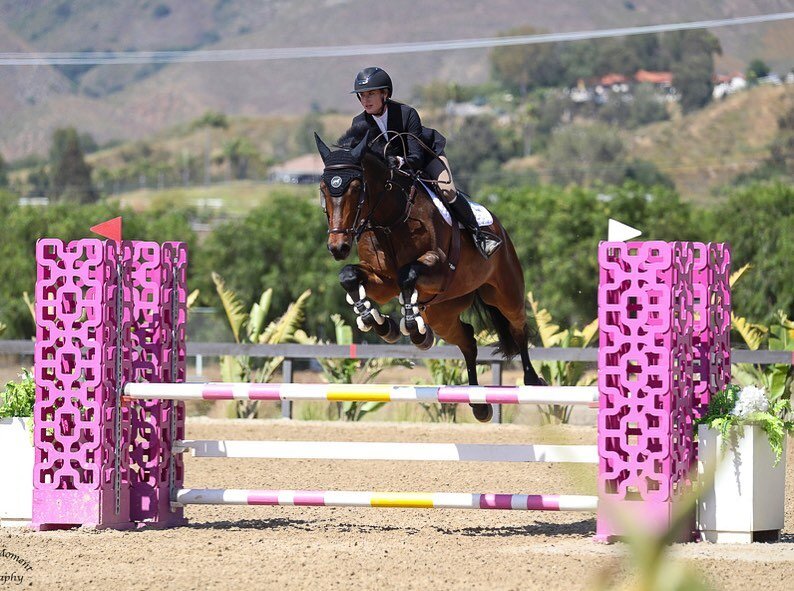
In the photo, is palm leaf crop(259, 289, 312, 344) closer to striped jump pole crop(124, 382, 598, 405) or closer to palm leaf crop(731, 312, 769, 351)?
palm leaf crop(731, 312, 769, 351)

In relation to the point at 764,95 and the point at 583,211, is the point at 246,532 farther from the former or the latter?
the point at 764,95

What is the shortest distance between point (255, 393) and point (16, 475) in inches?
56.4

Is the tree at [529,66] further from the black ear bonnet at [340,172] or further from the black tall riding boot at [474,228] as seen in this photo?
the black ear bonnet at [340,172]

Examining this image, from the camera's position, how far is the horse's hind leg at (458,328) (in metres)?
7.98

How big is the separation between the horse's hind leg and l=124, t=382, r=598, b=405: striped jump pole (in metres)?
1.66

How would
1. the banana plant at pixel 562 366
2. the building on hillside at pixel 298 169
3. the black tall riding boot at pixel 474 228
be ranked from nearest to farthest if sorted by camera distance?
the black tall riding boot at pixel 474 228
the banana plant at pixel 562 366
the building on hillside at pixel 298 169

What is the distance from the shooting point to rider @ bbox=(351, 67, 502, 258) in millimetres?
7109

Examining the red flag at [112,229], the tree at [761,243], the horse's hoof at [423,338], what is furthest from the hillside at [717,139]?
the red flag at [112,229]

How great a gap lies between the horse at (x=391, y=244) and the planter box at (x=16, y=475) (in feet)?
6.42

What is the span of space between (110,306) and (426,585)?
2.43 m

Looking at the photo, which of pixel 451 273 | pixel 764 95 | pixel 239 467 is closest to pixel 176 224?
pixel 239 467

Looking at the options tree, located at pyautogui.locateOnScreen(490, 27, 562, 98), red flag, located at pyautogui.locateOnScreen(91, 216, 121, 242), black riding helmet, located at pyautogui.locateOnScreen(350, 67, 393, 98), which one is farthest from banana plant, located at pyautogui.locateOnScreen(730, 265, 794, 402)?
tree, located at pyautogui.locateOnScreen(490, 27, 562, 98)

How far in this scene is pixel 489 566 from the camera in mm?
5430

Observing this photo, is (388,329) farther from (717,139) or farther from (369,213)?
(717,139)
